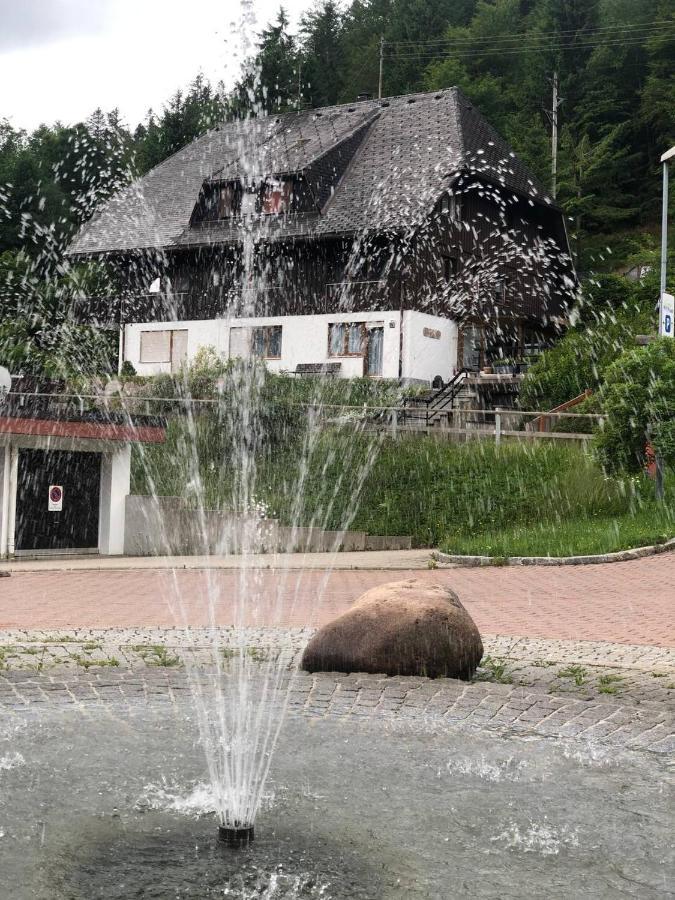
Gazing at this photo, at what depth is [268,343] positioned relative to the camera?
128ft

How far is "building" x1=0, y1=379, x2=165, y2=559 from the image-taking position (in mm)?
21766

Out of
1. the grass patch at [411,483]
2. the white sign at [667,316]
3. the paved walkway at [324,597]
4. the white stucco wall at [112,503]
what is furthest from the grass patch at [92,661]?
the white sign at [667,316]

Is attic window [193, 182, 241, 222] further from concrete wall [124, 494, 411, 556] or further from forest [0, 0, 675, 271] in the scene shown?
concrete wall [124, 494, 411, 556]

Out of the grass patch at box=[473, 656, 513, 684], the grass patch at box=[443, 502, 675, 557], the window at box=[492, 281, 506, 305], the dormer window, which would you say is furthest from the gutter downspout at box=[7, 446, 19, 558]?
the window at box=[492, 281, 506, 305]

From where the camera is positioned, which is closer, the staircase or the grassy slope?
the grassy slope

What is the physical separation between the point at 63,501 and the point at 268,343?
17.0 metres

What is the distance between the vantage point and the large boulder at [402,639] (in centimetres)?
859

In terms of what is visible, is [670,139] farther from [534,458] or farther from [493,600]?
[493,600]

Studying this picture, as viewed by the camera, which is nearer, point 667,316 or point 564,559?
point 564,559

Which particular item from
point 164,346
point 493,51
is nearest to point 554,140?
point 493,51

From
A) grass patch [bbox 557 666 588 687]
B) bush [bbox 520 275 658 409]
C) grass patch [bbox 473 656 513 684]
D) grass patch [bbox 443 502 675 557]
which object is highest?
bush [bbox 520 275 658 409]

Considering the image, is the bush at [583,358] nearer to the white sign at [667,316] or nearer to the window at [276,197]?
the white sign at [667,316]

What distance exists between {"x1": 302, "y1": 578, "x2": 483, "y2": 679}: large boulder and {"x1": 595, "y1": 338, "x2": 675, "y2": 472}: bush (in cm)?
1319

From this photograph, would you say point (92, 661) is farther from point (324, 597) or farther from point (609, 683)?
point (324, 597)
